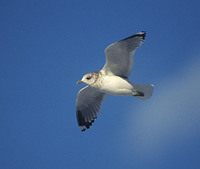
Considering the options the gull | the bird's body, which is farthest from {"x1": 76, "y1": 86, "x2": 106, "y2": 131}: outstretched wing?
the bird's body

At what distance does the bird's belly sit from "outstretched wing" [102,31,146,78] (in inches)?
5.5

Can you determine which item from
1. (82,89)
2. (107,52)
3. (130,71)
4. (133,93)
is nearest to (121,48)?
(107,52)

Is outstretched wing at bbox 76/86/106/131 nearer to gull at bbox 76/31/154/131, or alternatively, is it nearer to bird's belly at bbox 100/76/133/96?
gull at bbox 76/31/154/131

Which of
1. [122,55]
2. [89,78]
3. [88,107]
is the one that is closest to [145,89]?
[122,55]

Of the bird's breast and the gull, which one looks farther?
the bird's breast

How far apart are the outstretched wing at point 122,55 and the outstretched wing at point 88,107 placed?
0.70 metres

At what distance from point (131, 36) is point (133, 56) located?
1.03 feet

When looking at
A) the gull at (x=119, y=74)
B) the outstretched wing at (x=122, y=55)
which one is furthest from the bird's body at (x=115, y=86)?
the outstretched wing at (x=122, y=55)

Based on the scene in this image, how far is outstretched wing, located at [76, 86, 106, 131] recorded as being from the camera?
4773mm

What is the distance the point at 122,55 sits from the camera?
403 cm

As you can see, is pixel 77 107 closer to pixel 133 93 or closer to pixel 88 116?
pixel 88 116

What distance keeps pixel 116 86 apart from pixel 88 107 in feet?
3.12

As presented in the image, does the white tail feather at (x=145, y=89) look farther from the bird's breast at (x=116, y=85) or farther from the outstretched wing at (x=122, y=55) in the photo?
the outstretched wing at (x=122, y=55)

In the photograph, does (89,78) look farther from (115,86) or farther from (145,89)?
(145,89)
